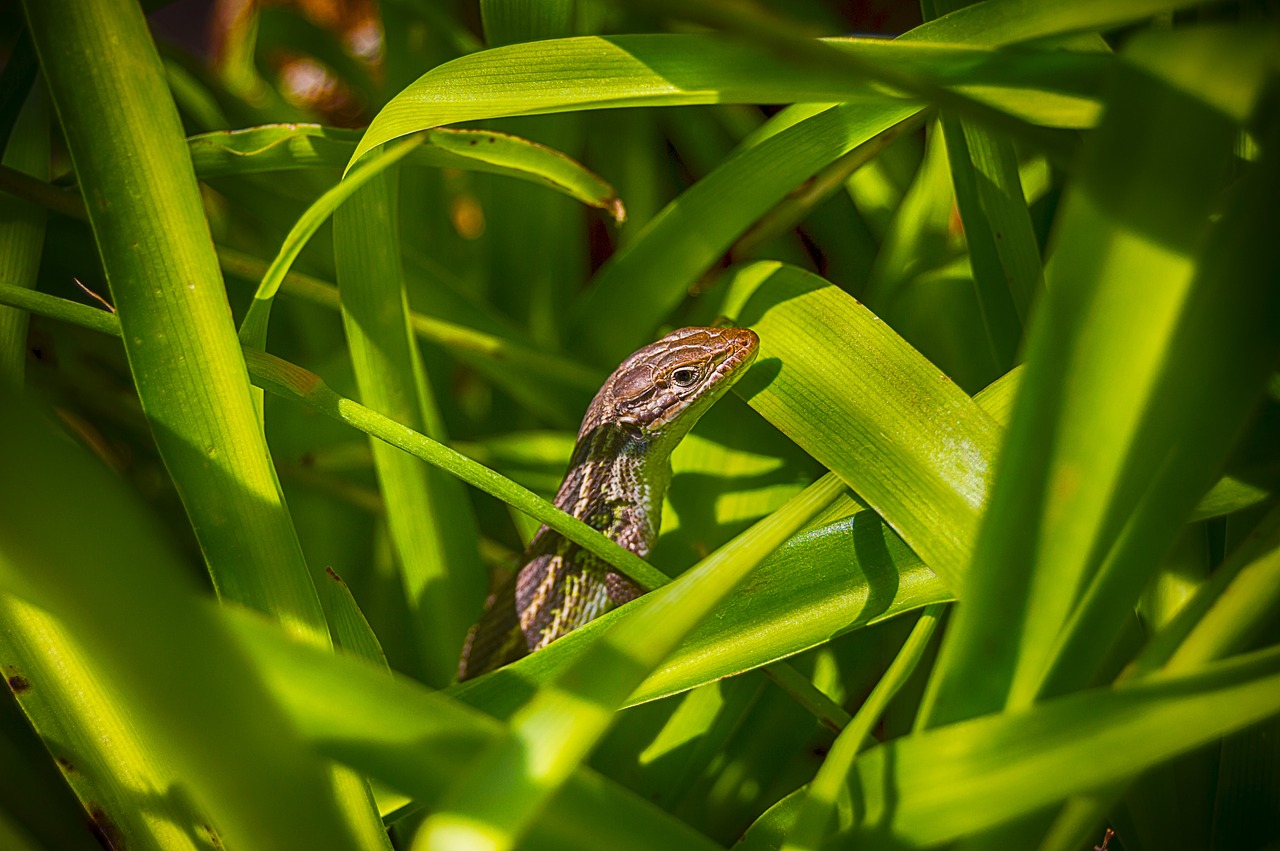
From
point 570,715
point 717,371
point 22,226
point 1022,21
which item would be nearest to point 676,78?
point 1022,21

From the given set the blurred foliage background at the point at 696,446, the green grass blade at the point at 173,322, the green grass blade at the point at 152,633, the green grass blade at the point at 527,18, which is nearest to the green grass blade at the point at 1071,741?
the blurred foliage background at the point at 696,446

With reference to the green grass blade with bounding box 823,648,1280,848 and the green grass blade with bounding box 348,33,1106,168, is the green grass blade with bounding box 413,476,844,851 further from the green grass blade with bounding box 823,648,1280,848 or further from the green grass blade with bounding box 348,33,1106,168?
the green grass blade with bounding box 348,33,1106,168

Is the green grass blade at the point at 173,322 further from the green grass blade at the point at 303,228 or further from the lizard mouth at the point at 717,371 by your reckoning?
the lizard mouth at the point at 717,371

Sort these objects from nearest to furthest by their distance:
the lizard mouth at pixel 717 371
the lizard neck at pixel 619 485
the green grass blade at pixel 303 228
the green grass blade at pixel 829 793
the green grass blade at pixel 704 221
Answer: the green grass blade at pixel 829 793 < the green grass blade at pixel 303 228 < the green grass blade at pixel 704 221 < the lizard mouth at pixel 717 371 < the lizard neck at pixel 619 485

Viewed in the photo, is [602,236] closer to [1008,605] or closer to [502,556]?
[502,556]

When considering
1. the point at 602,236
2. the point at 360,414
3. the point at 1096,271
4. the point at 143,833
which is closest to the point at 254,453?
the point at 360,414

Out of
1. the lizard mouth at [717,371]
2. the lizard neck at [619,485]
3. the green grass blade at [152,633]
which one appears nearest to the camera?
the green grass blade at [152,633]

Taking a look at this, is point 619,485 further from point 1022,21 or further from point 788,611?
point 1022,21
